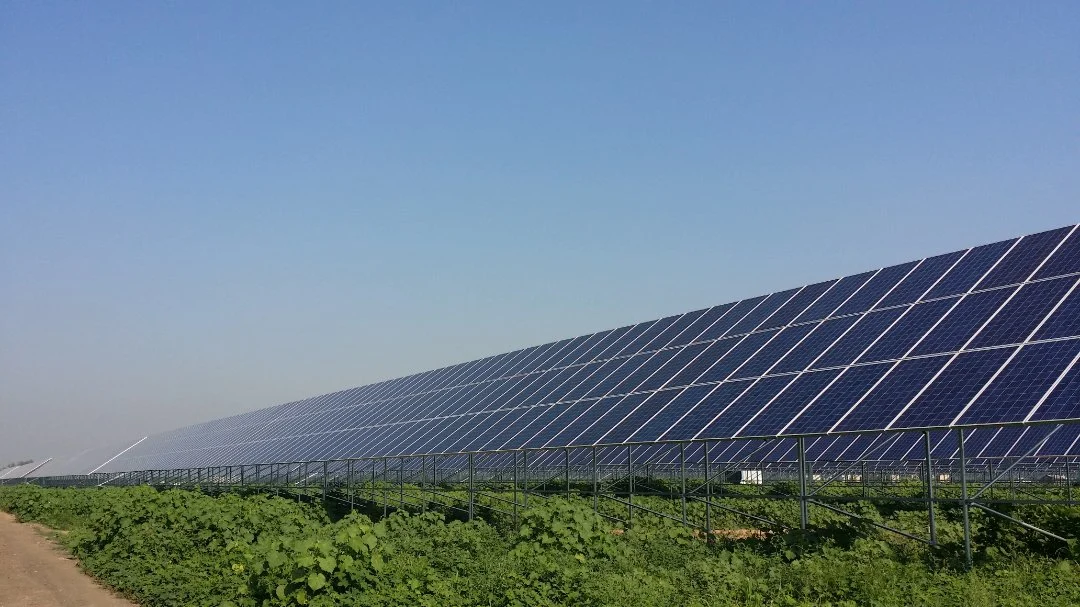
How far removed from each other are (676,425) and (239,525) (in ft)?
35.2

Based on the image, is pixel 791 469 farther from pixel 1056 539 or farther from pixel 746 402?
pixel 1056 539

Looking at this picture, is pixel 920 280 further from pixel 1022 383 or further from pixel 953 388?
pixel 1022 383

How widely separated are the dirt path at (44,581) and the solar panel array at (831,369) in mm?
Result: 12997

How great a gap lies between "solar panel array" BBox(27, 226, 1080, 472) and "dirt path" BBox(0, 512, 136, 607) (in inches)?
512

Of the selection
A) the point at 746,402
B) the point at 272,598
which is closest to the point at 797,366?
the point at 746,402

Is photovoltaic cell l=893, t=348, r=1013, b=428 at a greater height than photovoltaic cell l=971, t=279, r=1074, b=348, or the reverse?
photovoltaic cell l=971, t=279, r=1074, b=348

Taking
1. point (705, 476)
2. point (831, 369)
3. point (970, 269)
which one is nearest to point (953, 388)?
point (831, 369)

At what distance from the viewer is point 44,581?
2005cm

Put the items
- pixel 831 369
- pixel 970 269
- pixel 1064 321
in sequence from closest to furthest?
pixel 1064 321 < pixel 831 369 < pixel 970 269

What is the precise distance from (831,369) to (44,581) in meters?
17.7

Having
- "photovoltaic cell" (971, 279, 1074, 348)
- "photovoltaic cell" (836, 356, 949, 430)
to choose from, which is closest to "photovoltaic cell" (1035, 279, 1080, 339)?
"photovoltaic cell" (971, 279, 1074, 348)

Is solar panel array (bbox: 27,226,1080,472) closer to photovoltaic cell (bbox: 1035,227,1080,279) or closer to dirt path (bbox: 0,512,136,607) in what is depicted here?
photovoltaic cell (bbox: 1035,227,1080,279)

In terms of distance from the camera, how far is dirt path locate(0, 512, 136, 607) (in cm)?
1736

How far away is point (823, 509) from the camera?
19562mm
